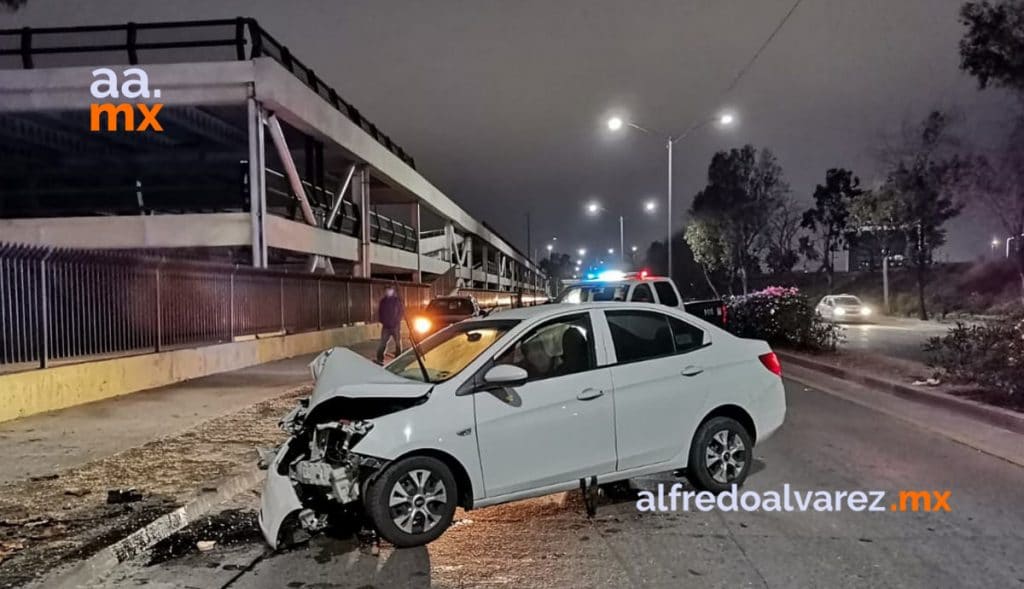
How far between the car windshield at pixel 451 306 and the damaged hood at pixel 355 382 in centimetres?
1933

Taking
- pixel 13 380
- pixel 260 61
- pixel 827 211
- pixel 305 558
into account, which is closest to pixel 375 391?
pixel 305 558

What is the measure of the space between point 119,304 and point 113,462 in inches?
222

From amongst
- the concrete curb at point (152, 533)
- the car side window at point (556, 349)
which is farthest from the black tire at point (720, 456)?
the concrete curb at point (152, 533)

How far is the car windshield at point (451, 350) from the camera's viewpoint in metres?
5.98

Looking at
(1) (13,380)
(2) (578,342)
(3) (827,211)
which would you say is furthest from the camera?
(3) (827,211)

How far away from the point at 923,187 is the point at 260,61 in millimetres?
29220

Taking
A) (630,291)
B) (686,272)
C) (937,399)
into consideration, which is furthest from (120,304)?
(686,272)

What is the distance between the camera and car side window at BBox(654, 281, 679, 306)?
1494 centimetres

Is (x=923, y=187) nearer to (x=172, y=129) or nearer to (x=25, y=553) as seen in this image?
(x=172, y=129)

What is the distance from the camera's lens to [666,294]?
15.2m

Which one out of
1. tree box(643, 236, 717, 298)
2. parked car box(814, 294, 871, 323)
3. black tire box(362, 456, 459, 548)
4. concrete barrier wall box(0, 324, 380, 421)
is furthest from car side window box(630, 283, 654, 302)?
tree box(643, 236, 717, 298)

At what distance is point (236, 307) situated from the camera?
17250mm

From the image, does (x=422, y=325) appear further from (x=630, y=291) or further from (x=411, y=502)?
(x=411, y=502)

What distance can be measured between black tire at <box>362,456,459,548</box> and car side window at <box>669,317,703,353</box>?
2319 millimetres
